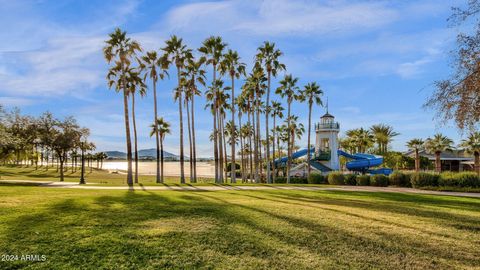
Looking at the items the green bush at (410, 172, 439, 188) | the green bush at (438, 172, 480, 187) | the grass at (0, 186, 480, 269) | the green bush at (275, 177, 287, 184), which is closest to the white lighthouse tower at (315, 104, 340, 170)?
the green bush at (275, 177, 287, 184)

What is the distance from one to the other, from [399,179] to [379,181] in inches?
74.0

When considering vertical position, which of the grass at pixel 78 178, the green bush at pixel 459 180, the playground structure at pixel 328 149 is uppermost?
the playground structure at pixel 328 149

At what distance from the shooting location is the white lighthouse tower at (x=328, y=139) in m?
53.8

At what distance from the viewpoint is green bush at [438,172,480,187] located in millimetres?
27844

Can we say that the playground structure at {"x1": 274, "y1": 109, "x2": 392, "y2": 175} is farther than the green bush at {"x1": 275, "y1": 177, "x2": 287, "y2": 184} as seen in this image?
Yes

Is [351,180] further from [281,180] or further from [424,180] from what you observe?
[281,180]

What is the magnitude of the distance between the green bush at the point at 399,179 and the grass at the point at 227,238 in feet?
70.9

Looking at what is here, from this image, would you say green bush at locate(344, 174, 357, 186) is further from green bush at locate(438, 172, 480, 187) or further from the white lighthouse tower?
the white lighthouse tower

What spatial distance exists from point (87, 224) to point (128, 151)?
25.4 meters

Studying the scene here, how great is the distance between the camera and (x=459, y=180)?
28312mm

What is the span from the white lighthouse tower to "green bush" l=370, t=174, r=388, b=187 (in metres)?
20.0

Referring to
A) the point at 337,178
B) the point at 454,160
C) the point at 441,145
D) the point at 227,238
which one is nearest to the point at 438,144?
the point at 441,145

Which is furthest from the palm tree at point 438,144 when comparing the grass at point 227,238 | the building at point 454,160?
the grass at point 227,238

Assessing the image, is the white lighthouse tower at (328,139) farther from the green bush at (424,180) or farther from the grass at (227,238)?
the grass at (227,238)
